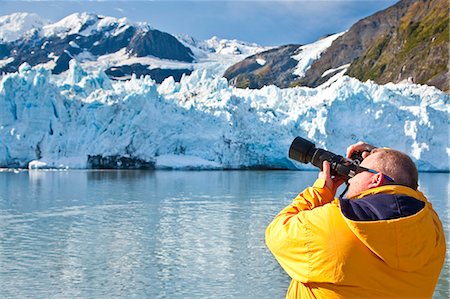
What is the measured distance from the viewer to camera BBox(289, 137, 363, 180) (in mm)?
1466

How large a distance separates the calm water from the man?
4.62m

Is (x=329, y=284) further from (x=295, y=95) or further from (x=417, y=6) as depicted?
(x=417, y=6)

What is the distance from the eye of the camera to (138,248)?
27.9 ft

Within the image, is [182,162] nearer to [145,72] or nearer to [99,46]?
[145,72]

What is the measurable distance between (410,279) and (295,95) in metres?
40.0

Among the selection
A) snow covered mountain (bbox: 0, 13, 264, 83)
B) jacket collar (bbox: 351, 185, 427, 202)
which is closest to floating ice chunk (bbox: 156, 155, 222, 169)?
jacket collar (bbox: 351, 185, 427, 202)

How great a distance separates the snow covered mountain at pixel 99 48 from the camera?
12206 cm

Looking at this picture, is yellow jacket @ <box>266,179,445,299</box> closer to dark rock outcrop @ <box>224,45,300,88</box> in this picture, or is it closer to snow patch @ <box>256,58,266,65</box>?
dark rock outcrop @ <box>224,45,300,88</box>

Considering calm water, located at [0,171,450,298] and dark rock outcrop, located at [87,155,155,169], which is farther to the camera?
dark rock outcrop, located at [87,155,155,169]

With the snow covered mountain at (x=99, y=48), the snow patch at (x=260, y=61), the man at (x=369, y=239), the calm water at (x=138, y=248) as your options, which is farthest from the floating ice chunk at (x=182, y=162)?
the snow patch at (x=260, y=61)

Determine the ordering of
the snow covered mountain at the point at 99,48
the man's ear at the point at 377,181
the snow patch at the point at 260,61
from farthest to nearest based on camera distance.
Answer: the snow covered mountain at the point at 99,48, the snow patch at the point at 260,61, the man's ear at the point at 377,181

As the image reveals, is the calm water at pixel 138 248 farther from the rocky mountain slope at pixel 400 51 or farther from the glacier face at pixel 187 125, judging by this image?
the rocky mountain slope at pixel 400 51

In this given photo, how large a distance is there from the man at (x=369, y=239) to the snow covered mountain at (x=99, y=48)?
11677 centimetres

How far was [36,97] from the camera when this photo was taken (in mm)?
30766
